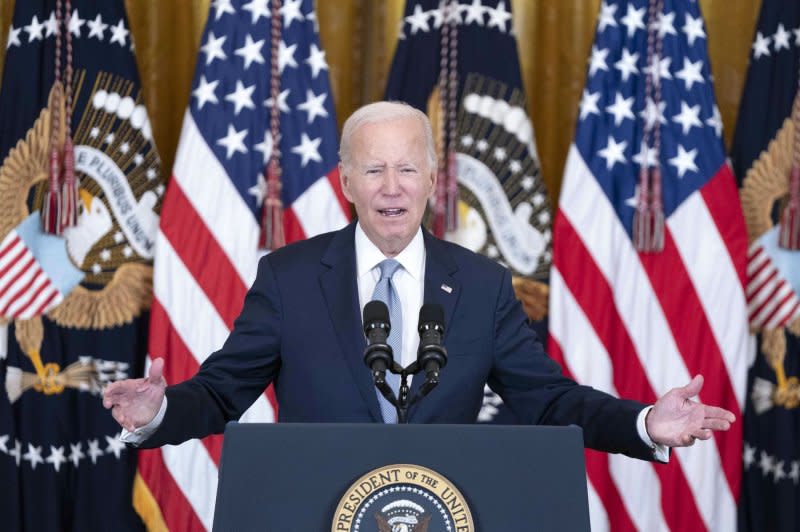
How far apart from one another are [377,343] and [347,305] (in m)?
0.63

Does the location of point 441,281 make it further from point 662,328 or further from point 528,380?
point 662,328

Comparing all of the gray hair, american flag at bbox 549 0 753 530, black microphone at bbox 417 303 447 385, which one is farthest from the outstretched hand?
american flag at bbox 549 0 753 530

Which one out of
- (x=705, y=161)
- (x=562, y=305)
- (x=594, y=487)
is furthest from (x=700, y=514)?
(x=705, y=161)

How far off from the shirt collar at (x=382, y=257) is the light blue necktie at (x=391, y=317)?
2 cm

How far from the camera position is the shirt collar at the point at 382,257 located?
2477 mm

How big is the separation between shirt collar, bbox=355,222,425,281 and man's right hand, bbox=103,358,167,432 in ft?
2.03

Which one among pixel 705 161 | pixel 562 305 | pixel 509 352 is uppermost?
pixel 705 161

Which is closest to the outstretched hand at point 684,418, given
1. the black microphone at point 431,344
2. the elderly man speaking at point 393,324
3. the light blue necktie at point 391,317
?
the elderly man speaking at point 393,324

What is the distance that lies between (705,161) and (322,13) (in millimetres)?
1700

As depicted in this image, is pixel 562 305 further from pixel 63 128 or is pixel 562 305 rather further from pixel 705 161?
pixel 63 128

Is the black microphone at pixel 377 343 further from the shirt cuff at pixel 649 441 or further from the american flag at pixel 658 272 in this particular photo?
the american flag at pixel 658 272

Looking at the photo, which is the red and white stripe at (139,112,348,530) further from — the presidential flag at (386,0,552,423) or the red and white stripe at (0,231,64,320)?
the presidential flag at (386,0,552,423)

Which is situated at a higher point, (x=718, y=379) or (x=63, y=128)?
(x=63, y=128)

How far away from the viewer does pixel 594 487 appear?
4176 mm
